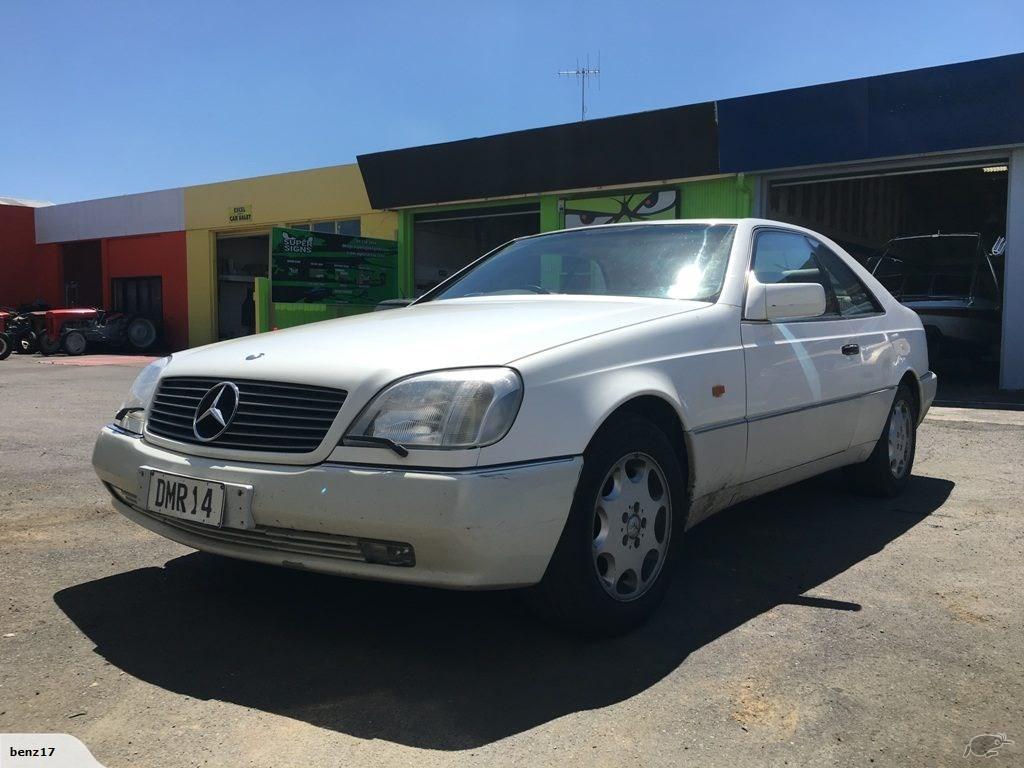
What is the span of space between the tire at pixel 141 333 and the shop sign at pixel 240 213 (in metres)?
3.63

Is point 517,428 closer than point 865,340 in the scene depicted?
Yes

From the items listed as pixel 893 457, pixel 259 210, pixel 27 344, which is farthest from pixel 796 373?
pixel 27 344

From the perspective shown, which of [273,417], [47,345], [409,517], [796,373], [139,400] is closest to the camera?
[409,517]

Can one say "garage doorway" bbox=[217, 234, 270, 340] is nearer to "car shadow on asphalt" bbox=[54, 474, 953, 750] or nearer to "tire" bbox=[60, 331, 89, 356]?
"tire" bbox=[60, 331, 89, 356]

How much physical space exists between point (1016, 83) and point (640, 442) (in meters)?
10.1

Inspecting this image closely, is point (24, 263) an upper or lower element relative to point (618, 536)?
upper

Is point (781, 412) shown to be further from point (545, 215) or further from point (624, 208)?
point (545, 215)

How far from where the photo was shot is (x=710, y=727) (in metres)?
2.31

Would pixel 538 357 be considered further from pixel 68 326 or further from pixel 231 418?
pixel 68 326

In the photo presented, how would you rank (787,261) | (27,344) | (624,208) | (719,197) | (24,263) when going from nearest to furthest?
(787,261) → (719,197) → (624,208) → (27,344) → (24,263)

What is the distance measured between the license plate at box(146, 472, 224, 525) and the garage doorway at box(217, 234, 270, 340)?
20.3 metres

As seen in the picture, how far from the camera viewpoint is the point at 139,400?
3232 mm

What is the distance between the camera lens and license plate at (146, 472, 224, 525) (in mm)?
2664

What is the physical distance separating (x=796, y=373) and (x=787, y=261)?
2.15 ft
